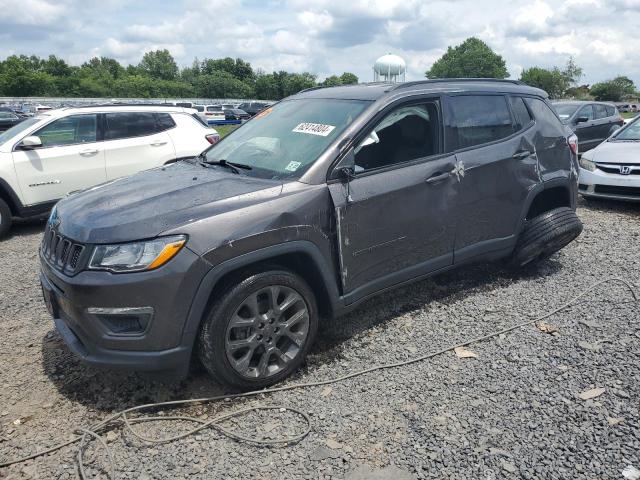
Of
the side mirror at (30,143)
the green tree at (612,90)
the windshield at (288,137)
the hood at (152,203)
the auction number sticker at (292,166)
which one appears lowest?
the green tree at (612,90)

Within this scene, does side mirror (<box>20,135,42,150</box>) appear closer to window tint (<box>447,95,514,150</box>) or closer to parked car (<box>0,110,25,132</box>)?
window tint (<box>447,95,514,150</box>)

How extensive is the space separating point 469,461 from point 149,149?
22.7 ft

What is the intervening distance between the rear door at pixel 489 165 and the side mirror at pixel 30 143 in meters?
5.74

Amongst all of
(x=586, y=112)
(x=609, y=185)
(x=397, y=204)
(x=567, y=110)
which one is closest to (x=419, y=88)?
(x=397, y=204)

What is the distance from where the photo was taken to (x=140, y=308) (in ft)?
9.18

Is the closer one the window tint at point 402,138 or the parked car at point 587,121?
the window tint at point 402,138

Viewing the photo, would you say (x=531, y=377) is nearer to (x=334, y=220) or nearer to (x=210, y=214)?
(x=334, y=220)

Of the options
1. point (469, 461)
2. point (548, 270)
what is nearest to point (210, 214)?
point (469, 461)

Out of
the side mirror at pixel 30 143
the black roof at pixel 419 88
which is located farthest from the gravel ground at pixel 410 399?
the side mirror at pixel 30 143

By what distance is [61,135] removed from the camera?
7.50 meters

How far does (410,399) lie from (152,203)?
6.31 feet

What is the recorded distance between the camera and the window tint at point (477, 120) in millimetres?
4117

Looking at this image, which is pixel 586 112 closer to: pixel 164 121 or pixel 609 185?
pixel 609 185

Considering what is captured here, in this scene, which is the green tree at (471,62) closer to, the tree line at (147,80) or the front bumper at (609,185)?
the tree line at (147,80)
